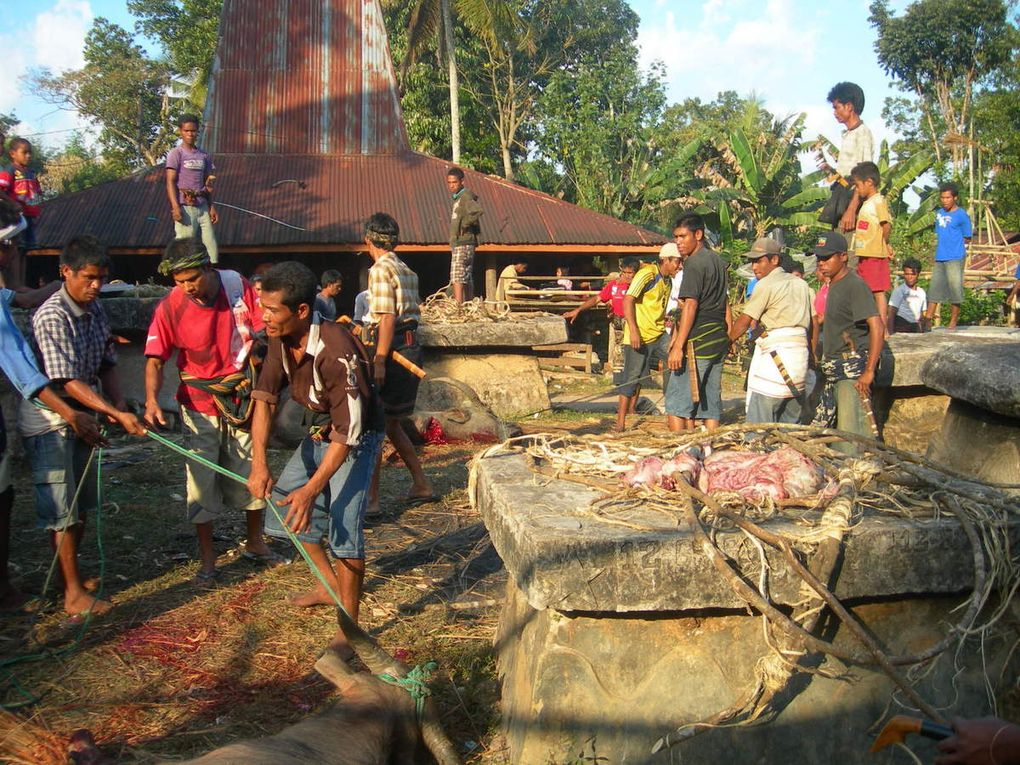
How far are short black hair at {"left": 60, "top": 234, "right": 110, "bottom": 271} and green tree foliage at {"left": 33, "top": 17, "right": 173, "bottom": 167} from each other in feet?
100

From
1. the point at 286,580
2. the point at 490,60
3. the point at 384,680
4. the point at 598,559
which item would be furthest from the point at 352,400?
the point at 490,60

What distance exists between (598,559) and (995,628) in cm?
149

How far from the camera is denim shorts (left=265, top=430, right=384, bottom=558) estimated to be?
388cm

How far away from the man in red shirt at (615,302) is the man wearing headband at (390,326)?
183 inches

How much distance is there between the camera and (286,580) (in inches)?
191

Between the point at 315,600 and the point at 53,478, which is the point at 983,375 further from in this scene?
the point at 53,478

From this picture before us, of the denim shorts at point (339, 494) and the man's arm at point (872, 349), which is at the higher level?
the man's arm at point (872, 349)

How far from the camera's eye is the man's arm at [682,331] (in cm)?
640

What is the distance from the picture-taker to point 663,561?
2779mm

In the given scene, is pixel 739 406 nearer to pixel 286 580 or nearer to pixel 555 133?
pixel 286 580

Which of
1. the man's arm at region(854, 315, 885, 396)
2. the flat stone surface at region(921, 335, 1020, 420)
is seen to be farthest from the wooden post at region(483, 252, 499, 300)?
the flat stone surface at region(921, 335, 1020, 420)

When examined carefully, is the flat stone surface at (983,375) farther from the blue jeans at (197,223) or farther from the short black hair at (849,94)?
the blue jeans at (197,223)

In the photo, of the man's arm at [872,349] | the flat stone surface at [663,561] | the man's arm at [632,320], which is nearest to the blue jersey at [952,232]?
the man's arm at [632,320]

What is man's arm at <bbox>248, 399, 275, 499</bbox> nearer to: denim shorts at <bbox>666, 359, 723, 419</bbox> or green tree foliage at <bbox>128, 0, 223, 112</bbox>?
denim shorts at <bbox>666, 359, 723, 419</bbox>
